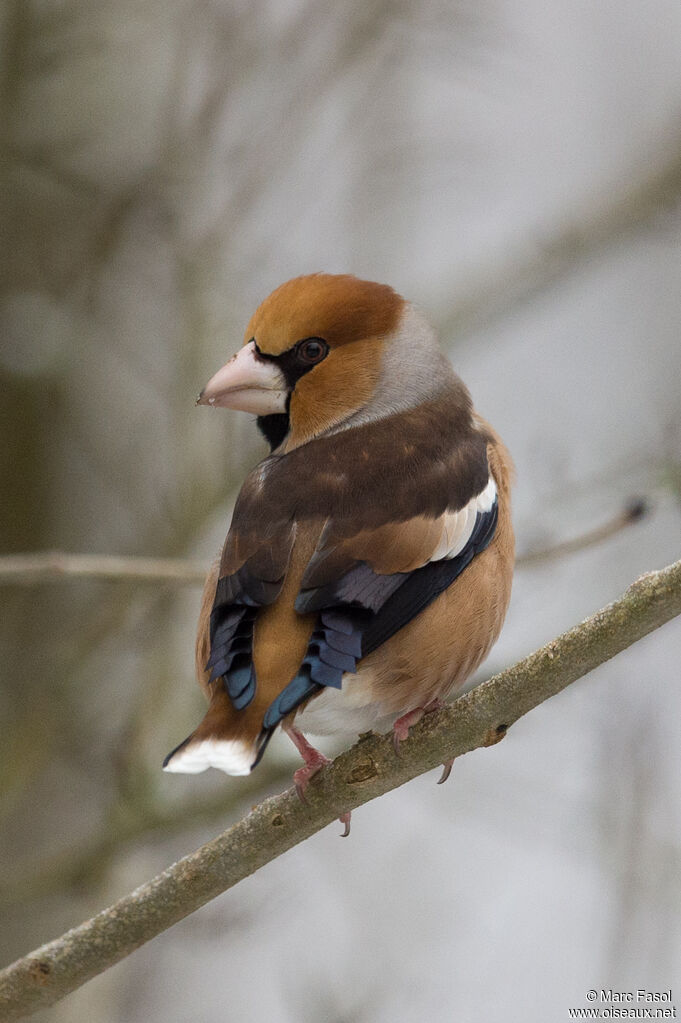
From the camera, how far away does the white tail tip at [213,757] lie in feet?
9.00

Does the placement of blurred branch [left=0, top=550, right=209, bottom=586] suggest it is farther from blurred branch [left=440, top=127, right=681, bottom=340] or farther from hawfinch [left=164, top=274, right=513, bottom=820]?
blurred branch [left=440, top=127, right=681, bottom=340]

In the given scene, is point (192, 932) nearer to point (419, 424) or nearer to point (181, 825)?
point (181, 825)

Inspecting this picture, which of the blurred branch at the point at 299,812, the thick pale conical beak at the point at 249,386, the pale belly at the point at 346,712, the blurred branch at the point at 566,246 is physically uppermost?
the blurred branch at the point at 566,246

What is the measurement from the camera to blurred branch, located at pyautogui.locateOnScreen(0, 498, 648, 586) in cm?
381

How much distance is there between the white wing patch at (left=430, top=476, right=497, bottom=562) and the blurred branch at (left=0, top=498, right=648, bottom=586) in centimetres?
59

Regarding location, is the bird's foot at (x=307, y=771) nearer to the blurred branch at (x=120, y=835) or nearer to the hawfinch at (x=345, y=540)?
the hawfinch at (x=345, y=540)

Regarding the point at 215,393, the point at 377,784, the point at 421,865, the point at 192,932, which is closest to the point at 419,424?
the point at 215,393

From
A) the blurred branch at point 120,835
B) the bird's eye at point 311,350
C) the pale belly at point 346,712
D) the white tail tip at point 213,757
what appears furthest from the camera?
the blurred branch at point 120,835

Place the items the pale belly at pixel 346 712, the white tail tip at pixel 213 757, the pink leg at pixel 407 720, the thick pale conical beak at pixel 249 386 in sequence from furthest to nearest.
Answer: the thick pale conical beak at pixel 249 386 → the pale belly at pixel 346 712 → the pink leg at pixel 407 720 → the white tail tip at pixel 213 757

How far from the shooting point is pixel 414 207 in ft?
22.2

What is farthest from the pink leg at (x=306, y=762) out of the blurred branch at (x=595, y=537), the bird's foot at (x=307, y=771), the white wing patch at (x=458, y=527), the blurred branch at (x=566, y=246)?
the blurred branch at (x=566, y=246)

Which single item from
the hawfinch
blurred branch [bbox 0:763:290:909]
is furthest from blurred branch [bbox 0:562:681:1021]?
blurred branch [bbox 0:763:290:909]

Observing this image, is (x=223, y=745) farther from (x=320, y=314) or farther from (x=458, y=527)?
(x=320, y=314)

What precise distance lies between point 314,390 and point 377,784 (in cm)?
136
